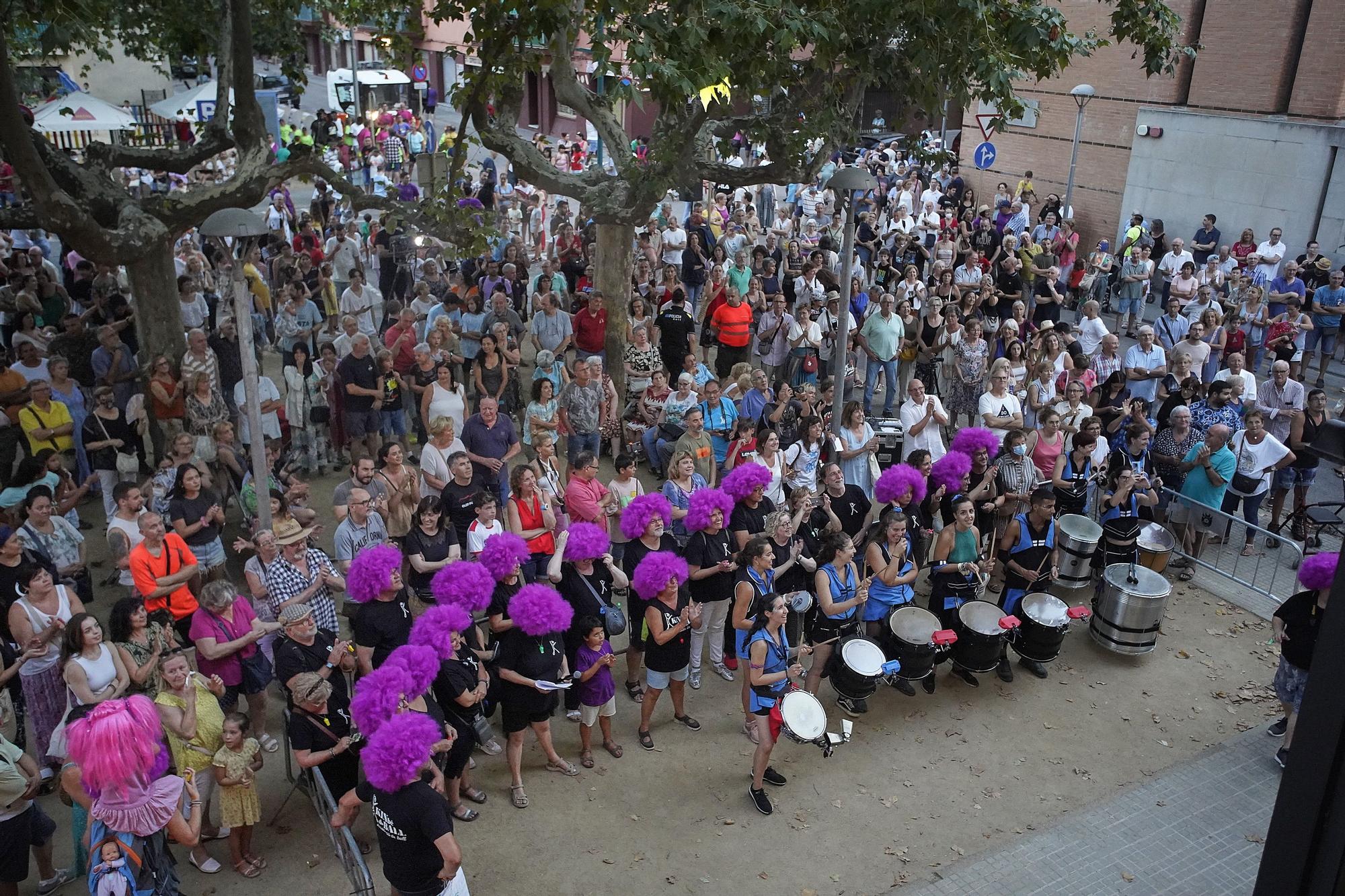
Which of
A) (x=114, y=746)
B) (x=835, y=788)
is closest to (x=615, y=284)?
(x=835, y=788)

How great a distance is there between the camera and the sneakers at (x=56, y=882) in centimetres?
602

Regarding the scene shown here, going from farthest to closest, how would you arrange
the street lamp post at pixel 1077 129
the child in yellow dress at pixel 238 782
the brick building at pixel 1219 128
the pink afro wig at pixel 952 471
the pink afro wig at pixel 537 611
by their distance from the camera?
the street lamp post at pixel 1077 129 < the brick building at pixel 1219 128 < the pink afro wig at pixel 952 471 < the pink afro wig at pixel 537 611 < the child in yellow dress at pixel 238 782

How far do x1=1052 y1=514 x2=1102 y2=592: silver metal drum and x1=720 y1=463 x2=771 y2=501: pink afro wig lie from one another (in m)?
2.94

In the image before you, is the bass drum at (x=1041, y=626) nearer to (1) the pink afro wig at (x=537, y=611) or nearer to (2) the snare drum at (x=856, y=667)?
(2) the snare drum at (x=856, y=667)

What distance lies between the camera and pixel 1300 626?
23.9 feet

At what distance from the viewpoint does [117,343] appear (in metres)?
10.8

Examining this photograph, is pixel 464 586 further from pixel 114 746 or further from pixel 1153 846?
pixel 1153 846

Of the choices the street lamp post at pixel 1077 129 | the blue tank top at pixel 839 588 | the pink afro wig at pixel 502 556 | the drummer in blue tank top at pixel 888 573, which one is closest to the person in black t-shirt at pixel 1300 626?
the drummer in blue tank top at pixel 888 573

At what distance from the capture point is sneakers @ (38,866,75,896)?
6.02 metres

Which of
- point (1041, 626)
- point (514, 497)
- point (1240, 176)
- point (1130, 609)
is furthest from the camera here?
point (1240, 176)

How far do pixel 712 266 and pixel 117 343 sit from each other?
8.88m

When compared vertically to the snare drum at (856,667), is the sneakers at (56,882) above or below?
below

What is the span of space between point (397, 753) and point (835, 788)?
3.47 m

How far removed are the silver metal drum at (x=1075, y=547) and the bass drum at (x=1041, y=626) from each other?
2.62ft
